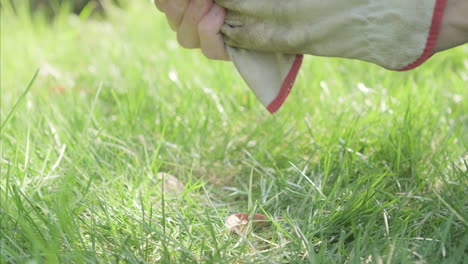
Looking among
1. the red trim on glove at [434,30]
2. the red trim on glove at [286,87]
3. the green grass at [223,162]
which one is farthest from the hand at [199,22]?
the red trim on glove at [434,30]

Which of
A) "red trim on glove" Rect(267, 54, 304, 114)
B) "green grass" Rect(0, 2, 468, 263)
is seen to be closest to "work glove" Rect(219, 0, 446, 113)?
"red trim on glove" Rect(267, 54, 304, 114)

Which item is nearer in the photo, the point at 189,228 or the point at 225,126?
the point at 189,228

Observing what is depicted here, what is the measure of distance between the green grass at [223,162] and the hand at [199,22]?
0.28 m

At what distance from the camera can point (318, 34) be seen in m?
1.09

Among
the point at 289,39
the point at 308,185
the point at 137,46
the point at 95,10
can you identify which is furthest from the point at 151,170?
the point at 95,10

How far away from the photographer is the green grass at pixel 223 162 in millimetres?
1071

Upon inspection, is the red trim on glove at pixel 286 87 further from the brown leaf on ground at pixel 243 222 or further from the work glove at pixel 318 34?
the brown leaf on ground at pixel 243 222

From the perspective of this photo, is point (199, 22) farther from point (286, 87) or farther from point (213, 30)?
point (286, 87)

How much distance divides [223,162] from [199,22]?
1.45 ft

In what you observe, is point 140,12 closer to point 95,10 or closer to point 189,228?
point 95,10

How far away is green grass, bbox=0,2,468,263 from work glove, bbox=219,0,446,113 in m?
0.22

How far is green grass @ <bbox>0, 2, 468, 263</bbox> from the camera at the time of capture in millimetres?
1071

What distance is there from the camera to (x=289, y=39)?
3.69 feet

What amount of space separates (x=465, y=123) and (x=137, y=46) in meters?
1.35
